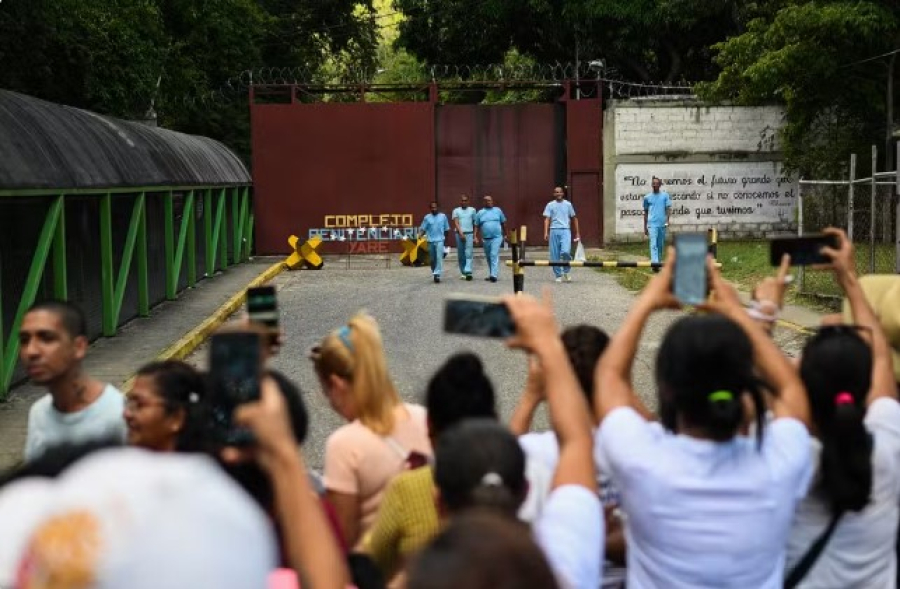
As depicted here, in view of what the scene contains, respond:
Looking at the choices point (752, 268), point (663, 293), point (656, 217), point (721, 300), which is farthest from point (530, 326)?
point (656, 217)

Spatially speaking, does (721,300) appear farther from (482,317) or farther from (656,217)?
(656,217)

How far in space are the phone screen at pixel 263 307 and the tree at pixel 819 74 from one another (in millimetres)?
23602

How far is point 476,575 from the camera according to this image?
5.08 ft

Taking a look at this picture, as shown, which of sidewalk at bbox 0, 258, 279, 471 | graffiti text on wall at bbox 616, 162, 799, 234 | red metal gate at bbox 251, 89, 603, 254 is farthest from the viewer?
red metal gate at bbox 251, 89, 603, 254

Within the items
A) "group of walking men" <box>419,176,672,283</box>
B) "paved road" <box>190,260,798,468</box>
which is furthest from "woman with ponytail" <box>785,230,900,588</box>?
"group of walking men" <box>419,176,672,283</box>

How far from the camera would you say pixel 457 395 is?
3.56m

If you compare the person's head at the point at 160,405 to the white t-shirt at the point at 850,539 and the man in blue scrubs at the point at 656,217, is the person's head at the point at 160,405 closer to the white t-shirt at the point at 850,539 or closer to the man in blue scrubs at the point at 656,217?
the white t-shirt at the point at 850,539

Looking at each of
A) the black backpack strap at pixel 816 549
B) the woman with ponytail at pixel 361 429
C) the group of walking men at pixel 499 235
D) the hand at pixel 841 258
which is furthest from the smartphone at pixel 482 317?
the group of walking men at pixel 499 235

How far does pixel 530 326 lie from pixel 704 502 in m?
0.61

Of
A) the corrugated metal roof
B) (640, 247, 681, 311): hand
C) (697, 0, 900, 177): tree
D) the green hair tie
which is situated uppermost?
(697, 0, 900, 177): tree

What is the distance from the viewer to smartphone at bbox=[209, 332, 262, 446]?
2.43m

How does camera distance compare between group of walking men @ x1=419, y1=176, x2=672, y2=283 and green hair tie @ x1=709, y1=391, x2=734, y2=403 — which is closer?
green hair tie @ x1=709, y1=391, x2=734, y2=403

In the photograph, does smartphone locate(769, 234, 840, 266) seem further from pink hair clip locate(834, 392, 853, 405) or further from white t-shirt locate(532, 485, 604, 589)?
white t-shirt locate(532, 485, 604, 589)

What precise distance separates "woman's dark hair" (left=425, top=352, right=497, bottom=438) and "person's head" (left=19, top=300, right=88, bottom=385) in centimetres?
163
